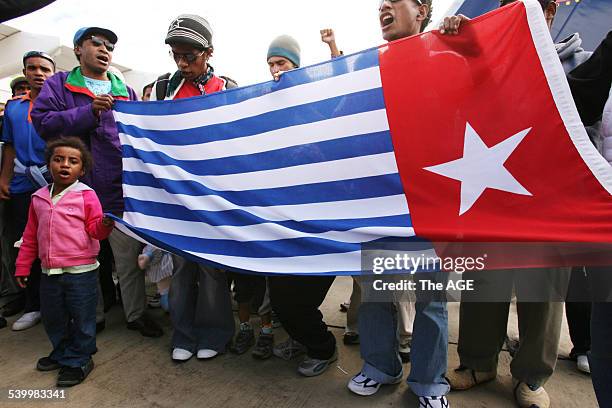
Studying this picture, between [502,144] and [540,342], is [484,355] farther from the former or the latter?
[502,144]

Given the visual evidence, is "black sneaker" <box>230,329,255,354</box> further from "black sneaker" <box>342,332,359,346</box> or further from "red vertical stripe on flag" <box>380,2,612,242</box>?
"red vertical stripe on flag" <box>380,2,612,242</box>

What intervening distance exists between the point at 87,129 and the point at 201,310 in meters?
1.41

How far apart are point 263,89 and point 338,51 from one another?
60 centimetres

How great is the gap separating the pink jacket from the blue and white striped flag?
0.20 metres

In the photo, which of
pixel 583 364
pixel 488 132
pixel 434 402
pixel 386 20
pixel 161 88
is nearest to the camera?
pixel 488 132

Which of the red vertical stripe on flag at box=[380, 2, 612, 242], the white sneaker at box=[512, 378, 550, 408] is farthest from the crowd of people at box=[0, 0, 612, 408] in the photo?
the red vertical stripe on flag at box=[380, 2, 612, 242]

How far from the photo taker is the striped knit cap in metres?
2.37

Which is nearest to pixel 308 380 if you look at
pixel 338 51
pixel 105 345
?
pixel 105 345

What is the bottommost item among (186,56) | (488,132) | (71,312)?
(71,312)

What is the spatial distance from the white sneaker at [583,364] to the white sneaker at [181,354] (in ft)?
7.74

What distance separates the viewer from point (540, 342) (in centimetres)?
185

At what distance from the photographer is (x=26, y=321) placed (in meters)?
2.85

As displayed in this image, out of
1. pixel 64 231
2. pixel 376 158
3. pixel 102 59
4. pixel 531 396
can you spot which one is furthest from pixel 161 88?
pixel 531 396

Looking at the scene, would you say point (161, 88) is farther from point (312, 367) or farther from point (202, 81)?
point (312, 367)
